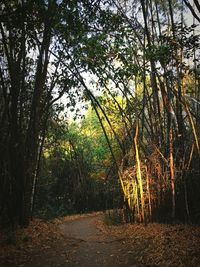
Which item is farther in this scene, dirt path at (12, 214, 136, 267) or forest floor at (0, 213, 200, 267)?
dirt path at (12, 214, 136, 267)

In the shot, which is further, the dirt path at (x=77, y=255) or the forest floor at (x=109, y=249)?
the dirt path at (x=77, y=255)

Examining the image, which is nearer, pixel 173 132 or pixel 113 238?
pixel 113 238

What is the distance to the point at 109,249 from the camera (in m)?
6.33

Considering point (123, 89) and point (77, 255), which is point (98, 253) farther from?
point (123, 89)

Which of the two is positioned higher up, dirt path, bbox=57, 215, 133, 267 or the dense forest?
the dense forest

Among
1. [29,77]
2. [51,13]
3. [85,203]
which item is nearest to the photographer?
[51,13]

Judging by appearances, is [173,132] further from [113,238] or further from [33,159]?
[33,159]

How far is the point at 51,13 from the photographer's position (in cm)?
612

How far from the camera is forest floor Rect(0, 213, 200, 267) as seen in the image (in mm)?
5031

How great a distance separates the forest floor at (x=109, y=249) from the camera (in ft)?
16.5

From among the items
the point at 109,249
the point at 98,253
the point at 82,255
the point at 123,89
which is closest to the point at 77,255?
the point at 82,255

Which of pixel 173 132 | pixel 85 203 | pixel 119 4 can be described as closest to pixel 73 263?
pixel 173 132

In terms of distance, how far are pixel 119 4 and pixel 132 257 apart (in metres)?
6.29

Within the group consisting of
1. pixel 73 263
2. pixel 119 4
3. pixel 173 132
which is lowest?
pixel 73 263
